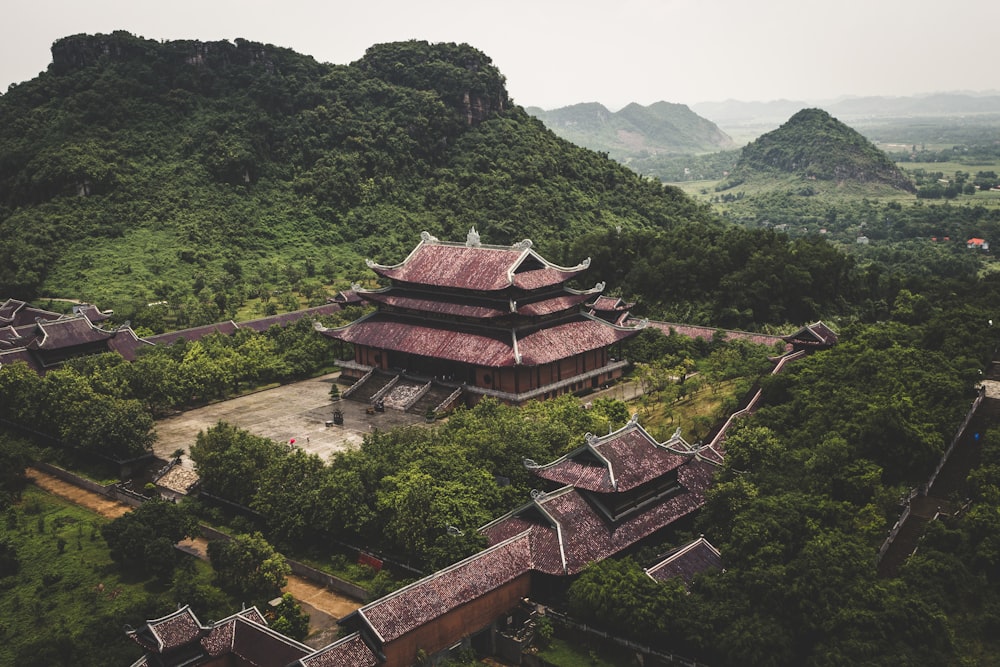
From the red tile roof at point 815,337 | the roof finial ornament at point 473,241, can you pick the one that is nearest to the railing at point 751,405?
the red tile roof at point 815,337

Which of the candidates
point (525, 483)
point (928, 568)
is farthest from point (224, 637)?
point (928, 568)

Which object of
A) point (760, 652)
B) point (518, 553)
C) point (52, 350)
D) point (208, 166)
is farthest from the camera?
point (208, 166)

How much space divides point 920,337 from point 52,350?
44290 mm

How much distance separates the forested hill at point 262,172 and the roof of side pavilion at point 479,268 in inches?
753

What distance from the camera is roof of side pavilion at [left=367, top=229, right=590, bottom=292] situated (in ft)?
152

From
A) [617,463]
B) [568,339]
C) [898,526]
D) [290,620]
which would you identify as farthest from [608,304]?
[290,620]

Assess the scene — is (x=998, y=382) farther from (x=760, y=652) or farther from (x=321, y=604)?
(x=321, y=604)

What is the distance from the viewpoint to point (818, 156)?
160375 mm

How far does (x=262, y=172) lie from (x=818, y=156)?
4265 inches

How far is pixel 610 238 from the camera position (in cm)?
6550

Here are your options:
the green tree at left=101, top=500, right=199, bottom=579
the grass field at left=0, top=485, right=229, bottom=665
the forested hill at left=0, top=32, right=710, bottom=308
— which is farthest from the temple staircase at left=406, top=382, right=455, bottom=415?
the forested hill at left=0, top=32, right=710, bottom=308

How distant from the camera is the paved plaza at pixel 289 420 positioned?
41469 millimetres

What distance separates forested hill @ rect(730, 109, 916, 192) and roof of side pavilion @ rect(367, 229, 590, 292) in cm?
12175

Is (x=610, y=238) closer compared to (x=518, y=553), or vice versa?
(x=518, y=553)
